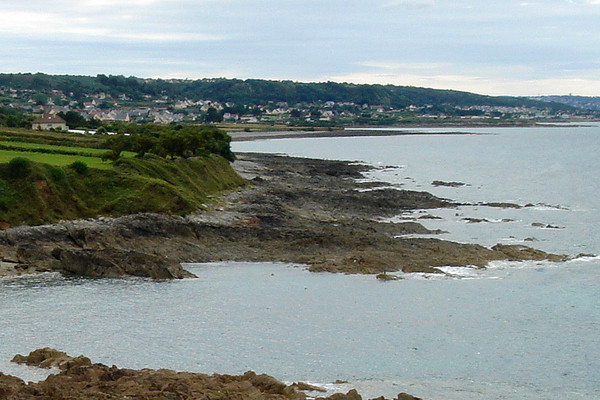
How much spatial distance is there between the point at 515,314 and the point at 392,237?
11575mm

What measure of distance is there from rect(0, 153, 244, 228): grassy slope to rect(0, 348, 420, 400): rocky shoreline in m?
17.0

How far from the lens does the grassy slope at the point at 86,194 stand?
33.0 metres

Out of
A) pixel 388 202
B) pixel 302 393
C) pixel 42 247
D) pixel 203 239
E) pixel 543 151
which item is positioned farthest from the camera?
pixel 543 151

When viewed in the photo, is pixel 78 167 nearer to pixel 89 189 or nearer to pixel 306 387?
pixel 89 189

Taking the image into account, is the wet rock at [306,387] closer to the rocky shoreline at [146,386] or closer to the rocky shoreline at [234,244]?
the rocky shoreline at [146,386]

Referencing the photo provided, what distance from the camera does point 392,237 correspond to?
35438mm

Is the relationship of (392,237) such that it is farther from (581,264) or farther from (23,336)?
(23,336)

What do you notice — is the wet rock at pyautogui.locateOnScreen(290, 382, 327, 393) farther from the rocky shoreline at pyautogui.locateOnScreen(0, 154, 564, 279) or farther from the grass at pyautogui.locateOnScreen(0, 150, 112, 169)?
the grass at pyautogui.locateOnScreen(0, 150, 112, 169)

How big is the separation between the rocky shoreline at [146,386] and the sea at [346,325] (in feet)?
4.11

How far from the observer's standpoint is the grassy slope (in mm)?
33000

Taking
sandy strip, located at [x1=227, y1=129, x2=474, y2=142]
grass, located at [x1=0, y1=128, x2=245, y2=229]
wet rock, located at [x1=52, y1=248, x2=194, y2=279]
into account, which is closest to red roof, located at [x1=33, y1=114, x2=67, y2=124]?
grass, located at [x1=0, y1=128, x2=245, y2=229]

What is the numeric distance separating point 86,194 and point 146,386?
22.8 metres

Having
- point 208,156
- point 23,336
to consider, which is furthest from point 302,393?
point 208,156

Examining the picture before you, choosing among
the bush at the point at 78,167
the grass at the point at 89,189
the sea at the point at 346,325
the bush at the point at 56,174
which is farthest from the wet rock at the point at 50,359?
the bush at the point at 78,167
